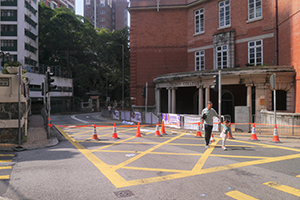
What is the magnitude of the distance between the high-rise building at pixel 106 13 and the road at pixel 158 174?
320 feet

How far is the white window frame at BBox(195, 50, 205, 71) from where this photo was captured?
2623cm

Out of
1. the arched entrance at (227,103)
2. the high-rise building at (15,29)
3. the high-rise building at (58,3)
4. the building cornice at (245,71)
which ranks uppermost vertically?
the high-rise building at (58,3)

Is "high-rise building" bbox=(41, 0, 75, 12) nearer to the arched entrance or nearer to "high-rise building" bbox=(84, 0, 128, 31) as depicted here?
"high-rise building" bbox=(84, 0, 128, 31)

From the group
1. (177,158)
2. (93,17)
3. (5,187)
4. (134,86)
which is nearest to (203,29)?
(134,86)

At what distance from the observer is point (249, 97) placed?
18.3m

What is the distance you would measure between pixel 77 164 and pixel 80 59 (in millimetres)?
50632

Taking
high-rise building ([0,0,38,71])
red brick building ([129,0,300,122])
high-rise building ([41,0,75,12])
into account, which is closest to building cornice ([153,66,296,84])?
red brick building ([129,0,300,122])

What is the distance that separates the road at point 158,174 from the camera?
4789 millimetres

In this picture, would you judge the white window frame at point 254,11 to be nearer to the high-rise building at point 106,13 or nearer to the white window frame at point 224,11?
the white window frame at point 224,11

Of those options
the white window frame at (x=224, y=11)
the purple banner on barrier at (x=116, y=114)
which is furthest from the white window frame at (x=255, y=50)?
the purple banner on barrier at (x=116, y=114)

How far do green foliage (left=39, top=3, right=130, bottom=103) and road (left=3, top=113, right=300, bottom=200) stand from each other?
41.9 m

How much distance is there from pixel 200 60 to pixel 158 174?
2213 cm

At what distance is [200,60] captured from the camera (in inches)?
1043

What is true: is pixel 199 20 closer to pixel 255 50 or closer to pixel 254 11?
pixel 254 11
